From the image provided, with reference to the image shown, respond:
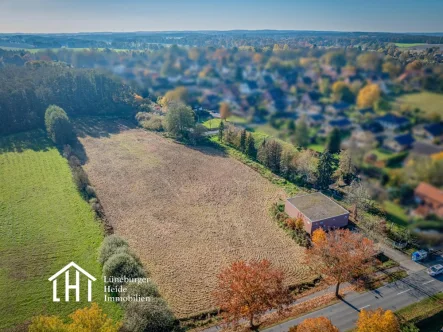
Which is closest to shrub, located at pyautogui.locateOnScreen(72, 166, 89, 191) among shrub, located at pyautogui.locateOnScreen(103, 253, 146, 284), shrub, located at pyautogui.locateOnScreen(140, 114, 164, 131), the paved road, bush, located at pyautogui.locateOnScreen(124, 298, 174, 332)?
shrub, located at pyautogui.locateOnScreen(103, 253, 146, 284)

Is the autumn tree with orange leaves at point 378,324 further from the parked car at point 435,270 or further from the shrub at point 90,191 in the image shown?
the shrub at point 90,191

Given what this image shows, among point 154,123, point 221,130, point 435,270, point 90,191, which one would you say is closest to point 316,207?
point 435,270

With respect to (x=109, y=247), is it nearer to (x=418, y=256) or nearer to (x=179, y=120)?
(x=418, y=256)

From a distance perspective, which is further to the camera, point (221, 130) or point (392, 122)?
point (221, 130)

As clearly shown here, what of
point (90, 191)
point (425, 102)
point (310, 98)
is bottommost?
point (90, 191)

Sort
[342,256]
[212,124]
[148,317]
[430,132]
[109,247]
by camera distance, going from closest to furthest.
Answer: [430,132] < [148,317] < [342,256] < [109,247] < [212,124]

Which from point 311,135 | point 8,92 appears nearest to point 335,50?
point 311,135
